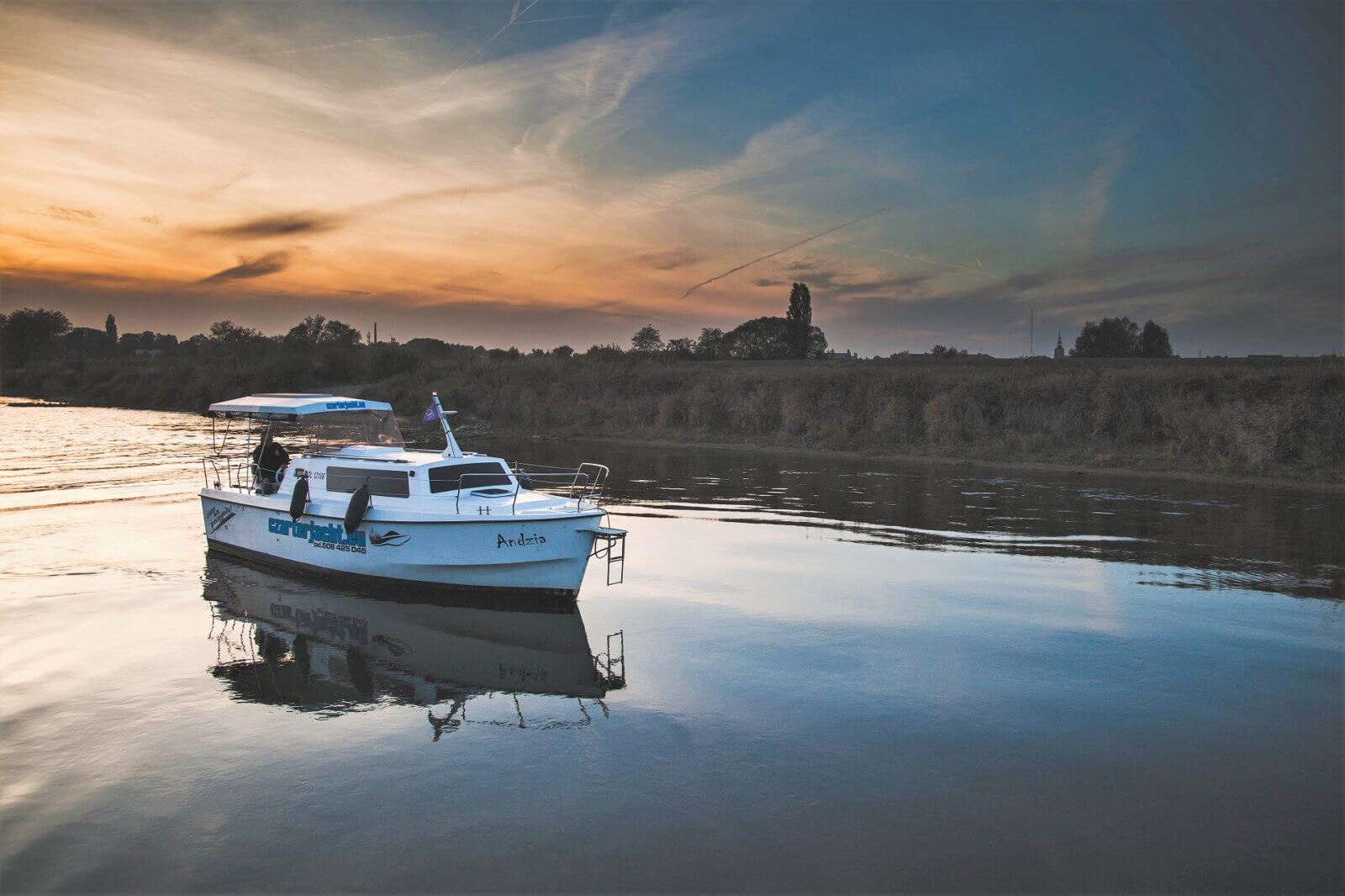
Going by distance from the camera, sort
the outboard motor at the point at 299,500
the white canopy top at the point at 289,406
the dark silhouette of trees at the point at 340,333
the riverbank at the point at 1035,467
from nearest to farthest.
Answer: the outboard motor at the point at 299,500
the white canopy top at the point at 289,406
the riverbank at the point at 1035,467
the dark silhouette of trees at the point at 340,333

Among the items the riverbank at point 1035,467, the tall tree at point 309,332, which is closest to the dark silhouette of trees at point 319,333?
the tall tree at point 309,332

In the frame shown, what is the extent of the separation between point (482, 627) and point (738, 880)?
26.3ft

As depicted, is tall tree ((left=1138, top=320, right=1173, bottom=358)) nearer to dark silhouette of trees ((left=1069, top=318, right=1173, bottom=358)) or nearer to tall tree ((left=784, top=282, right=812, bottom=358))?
dark silhouette of trees ((left=1069, top=318, right=1173, bottom=358))

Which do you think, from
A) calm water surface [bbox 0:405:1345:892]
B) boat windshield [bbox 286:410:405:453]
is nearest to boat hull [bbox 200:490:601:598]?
calm water surface [bbox 0:405:1345:892]

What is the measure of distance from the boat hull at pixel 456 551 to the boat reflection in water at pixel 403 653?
0.40m

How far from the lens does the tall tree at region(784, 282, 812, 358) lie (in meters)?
97.6

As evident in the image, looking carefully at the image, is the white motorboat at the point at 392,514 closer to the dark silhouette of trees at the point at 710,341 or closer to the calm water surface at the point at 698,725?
the calm water surface at the point at 698,725

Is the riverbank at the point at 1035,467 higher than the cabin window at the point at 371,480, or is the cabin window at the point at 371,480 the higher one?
the cabin window at the point at 371,480

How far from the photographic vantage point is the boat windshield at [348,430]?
1839 centimetres

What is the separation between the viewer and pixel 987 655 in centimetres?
1218

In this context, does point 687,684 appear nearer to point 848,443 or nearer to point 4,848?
point 4,848

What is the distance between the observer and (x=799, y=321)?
98.0 metres

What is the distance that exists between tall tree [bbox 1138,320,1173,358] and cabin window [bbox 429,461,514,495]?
79748 mm

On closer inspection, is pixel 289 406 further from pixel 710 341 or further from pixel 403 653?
pixel 710 341
